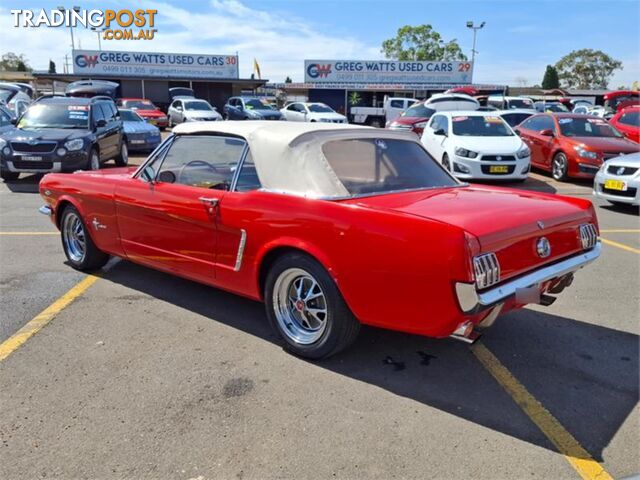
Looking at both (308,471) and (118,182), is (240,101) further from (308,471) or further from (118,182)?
(308,471)

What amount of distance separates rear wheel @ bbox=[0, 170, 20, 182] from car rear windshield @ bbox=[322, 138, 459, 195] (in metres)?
9.40

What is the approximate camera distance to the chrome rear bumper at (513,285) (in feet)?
9.16

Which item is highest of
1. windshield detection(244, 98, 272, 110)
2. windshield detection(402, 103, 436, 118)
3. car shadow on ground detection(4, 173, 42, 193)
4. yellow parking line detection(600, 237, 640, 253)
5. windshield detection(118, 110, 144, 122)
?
windshield detection(244, 98, 272, 110)

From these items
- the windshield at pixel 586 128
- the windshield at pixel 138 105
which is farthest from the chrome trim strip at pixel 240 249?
the windshield at pixel 138 105

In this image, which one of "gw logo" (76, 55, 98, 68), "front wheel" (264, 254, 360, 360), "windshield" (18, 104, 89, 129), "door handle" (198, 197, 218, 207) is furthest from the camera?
"gw logo" (76, 55, 98, 68)

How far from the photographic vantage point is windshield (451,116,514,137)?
11773 mm

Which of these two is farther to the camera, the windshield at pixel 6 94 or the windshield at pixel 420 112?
the windshield at pixel 6 94

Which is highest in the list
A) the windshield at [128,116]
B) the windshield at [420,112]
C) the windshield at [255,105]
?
the windshield at [255,105]

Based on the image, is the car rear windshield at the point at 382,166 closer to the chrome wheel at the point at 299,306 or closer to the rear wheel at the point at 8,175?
the chrome wheel at the point at 299,306

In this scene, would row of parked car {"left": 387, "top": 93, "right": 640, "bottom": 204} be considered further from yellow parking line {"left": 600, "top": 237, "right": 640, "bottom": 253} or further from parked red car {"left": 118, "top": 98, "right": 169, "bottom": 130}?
parked red car {"left": 118, "top": 98, "right": 169, "bottom": 130}

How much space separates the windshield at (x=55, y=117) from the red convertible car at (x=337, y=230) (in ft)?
24.5

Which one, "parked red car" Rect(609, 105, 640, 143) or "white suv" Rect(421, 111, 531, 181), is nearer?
"white suv" Rect(421, 111, 531, 181)

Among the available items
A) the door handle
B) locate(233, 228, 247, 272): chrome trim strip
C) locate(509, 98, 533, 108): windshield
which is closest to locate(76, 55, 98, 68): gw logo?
locate(509, 98, 533, 108): windshield

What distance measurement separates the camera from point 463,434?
2830mm
